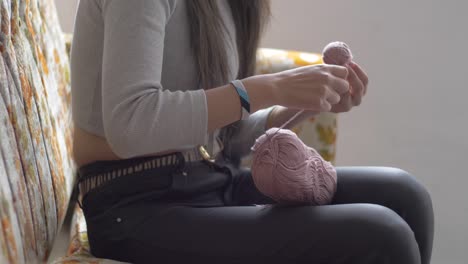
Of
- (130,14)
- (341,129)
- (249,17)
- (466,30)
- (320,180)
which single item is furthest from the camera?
(341,129)

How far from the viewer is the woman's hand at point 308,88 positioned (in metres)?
0.81

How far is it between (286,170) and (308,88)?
11cm

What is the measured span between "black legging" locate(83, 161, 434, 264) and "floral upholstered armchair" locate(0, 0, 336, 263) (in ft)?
0.21

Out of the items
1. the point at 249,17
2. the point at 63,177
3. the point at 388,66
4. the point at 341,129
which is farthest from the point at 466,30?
the point at 63,177

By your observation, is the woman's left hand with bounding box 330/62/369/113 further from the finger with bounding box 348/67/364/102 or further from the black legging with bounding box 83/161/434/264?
the black legging with bounding box 83/161/434/264

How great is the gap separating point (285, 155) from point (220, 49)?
18cm

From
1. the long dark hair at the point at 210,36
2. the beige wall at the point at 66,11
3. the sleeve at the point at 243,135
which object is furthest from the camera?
the beige wall at the point at 66,11

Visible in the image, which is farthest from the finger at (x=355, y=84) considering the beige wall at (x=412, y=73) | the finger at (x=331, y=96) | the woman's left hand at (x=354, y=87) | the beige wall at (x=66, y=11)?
the beige wall at (x=66, y=11)

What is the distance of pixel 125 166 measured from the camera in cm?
89

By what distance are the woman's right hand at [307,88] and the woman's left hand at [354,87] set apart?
102 millimetres

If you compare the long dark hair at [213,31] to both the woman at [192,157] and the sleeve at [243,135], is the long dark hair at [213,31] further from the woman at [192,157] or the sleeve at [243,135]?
the sleeve at [243,135]

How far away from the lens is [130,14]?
77 centimetres

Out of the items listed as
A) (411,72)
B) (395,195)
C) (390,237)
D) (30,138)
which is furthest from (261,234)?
(411,72)

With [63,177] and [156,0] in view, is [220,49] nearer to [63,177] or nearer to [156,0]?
[156,0]
